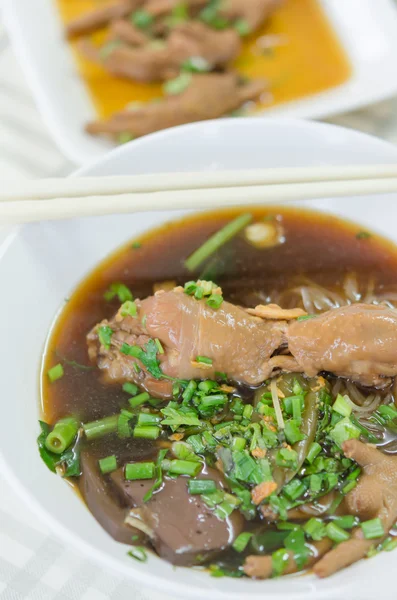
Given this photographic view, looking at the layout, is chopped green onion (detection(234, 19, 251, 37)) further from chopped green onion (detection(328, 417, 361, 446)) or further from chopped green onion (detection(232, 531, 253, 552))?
chopped green onion (detection(232, 531, 253, 552))

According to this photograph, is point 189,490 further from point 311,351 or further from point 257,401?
point 311,351

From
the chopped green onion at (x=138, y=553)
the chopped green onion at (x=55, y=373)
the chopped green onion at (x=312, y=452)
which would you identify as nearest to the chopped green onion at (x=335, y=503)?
the chopped green onion at (x=312, y=452)

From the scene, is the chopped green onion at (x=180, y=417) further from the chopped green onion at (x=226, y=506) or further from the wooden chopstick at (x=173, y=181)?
the wooden chopstick at (x=173, y=181)

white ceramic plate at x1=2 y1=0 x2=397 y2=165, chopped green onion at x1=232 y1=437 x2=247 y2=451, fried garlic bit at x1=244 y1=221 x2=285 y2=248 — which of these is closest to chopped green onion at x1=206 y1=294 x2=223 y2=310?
chopped green onion at x1=232 y1=437 x2=247 y2=451

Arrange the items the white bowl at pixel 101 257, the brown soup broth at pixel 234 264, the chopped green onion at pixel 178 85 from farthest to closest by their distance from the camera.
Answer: the chopped green onion at pixel 178 85 → the brown soup broth at pixel 234 264 → the white bowl at pixel 101 257

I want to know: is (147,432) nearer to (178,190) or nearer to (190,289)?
(190,289)
